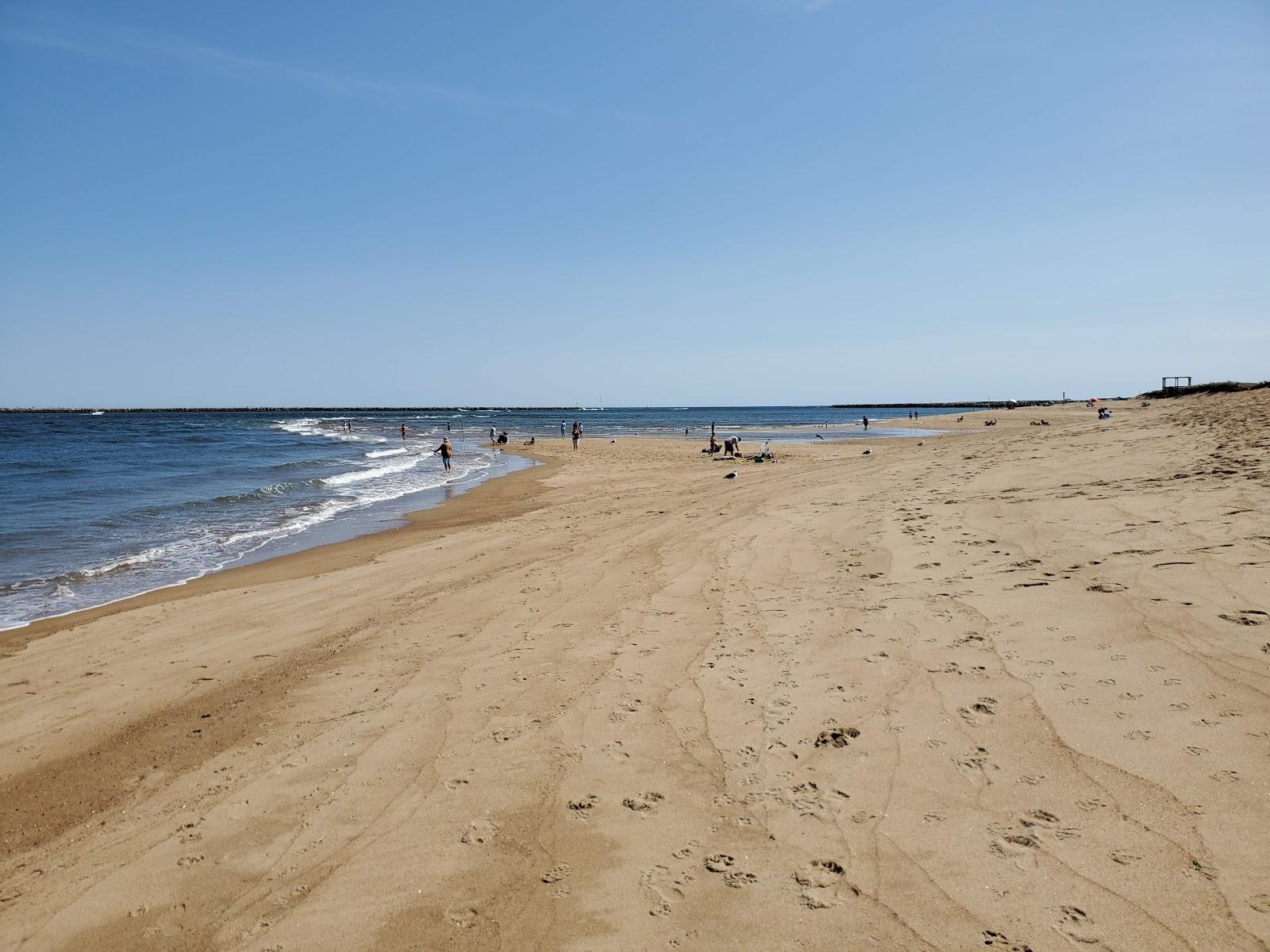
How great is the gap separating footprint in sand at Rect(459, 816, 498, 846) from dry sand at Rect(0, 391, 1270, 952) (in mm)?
17

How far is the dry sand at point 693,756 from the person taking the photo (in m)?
2.93

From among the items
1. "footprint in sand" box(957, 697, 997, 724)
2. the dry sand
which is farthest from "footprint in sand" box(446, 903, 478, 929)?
"footprint in sand" box(957, 697, 997, 724)

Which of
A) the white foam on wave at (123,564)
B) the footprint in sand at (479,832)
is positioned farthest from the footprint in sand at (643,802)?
the white foam on wave at (123,564)

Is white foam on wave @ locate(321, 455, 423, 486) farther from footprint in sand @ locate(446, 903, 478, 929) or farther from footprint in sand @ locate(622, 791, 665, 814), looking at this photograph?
footprint in sand @ locate(446, 903, 478, 929)

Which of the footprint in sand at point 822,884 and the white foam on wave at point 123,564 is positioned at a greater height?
A: the footprint in sand at point 822,884

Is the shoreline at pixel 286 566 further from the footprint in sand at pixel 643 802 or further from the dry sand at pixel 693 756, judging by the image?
the footprint in sand at pixel 643 802

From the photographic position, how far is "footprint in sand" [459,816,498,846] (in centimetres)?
351

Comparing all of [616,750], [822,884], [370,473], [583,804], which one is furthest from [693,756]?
[370,473]

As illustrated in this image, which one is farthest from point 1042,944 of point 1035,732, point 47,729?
point 47,729

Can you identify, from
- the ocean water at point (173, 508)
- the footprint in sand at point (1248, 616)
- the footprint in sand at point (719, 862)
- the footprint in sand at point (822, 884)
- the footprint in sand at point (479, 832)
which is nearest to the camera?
the footprint in sand at point (822, 884)

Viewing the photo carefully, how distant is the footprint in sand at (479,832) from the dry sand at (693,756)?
0.02 meters

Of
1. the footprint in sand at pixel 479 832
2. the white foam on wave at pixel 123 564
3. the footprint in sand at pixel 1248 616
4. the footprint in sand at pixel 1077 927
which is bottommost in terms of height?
the white foam on wave at pixel 123 564

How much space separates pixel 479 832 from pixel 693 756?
1288mm

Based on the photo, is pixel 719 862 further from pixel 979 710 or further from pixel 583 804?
pixel 979 710
